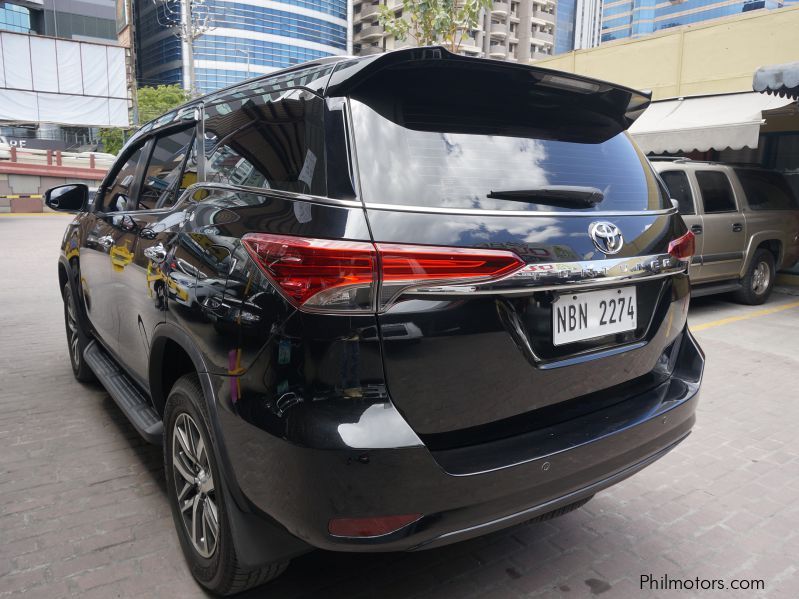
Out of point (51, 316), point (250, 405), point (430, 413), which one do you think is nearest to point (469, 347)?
point (430, 413)

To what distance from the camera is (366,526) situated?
5.61 ft

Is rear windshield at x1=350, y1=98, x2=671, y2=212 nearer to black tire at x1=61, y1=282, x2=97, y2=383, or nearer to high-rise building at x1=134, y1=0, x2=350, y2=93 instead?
black tire at x1=61, y1=282, x2=97, y2=383

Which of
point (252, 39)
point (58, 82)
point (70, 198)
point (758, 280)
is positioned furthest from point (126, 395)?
point (252, 39)

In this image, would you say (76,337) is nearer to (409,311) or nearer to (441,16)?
(409,311)

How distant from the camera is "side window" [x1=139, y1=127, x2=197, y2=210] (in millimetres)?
2723

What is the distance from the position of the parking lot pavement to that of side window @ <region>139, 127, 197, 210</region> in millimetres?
1410

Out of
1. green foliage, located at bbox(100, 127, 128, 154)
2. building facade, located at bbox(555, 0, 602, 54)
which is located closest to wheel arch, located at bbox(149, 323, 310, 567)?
green foliage, located at bbox(100, 127, 128, 154)

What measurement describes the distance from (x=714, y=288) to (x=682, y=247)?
6.02 meters

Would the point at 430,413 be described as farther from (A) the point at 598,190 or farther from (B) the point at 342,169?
(A) the point at 598,190

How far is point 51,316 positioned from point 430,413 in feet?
21.8

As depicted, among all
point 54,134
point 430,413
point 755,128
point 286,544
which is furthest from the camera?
point 54,134

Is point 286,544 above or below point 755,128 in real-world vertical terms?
below

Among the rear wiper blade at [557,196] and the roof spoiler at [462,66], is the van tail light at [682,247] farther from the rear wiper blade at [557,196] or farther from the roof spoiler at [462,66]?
the roof spoiler at [462,66]

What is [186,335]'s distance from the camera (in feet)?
7.25
